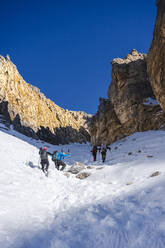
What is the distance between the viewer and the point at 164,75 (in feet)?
59.5

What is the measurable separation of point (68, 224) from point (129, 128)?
28079 mm

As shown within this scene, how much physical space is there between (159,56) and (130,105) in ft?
39.1

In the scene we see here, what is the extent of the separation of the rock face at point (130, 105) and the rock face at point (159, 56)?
5.70m

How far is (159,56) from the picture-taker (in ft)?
60.8

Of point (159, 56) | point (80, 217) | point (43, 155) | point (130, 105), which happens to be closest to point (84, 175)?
point (43, 155)

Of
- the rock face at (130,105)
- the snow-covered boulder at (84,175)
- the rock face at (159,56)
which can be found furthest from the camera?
the rock face at (130,105)

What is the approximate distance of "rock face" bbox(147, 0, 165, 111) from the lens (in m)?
17.3

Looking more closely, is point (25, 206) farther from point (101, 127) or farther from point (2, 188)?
point (101, 127)

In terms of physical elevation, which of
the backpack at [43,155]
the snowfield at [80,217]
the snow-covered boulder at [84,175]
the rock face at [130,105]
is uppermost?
the rock face at [130,105]

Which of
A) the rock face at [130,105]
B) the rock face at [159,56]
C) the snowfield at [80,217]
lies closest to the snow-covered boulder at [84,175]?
the snowfield at [80,217]

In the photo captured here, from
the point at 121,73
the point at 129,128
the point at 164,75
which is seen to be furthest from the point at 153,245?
the point at 121,73

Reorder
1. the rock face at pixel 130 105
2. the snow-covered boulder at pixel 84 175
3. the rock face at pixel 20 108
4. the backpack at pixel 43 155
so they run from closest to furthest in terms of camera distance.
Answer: the snow-covered boulder at pixel 84 175 → the backpack at pixel 43 155 → the rock face at pixel 130 105 → the rock face at pixel 20 108

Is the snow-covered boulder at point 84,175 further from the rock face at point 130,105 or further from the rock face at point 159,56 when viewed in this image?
the rock face at point 130,105

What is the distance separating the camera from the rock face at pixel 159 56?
17.3 meters
